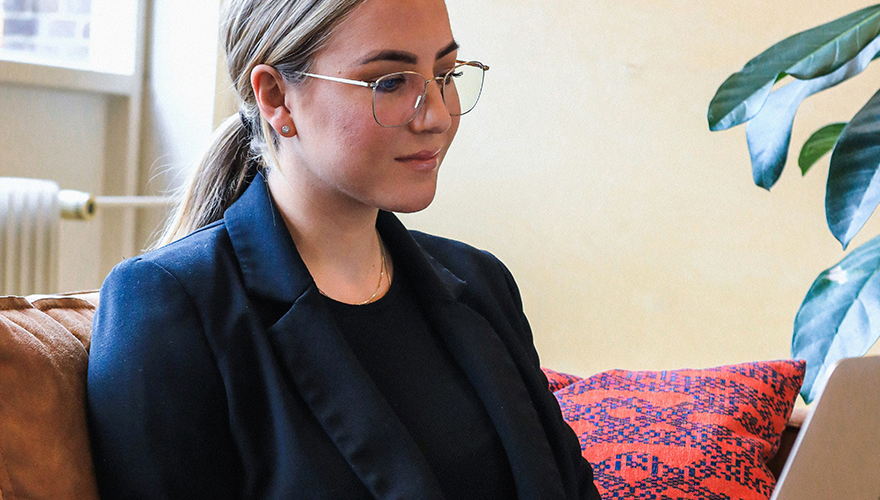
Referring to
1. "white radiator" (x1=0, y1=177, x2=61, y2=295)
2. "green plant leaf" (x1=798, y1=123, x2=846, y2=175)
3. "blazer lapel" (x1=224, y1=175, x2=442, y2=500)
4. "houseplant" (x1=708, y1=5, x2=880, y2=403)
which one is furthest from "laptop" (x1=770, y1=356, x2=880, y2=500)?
"white radiator" (x1=0, y1=177, x2=61, y2=295)

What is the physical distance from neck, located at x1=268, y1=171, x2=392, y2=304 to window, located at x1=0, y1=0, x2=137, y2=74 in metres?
1.45

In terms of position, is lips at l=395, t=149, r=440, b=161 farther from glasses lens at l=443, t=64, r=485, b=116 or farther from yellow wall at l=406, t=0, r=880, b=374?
yellow wall at l=406, t=0, r=880, b=374

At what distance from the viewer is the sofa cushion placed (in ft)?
2.49

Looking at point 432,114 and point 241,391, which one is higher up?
point 432,114

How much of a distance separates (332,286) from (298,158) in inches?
6.6

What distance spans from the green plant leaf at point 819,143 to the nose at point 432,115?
0.90 metres

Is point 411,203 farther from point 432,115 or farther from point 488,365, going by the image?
point 488,365

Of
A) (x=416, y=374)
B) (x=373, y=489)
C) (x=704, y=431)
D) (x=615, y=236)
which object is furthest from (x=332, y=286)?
(x=615, y=236)

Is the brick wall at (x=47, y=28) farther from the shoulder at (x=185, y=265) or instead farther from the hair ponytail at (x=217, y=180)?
the shoulder at (x=185, y=265)

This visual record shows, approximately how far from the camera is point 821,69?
1281mm

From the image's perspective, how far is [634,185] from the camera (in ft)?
7.42

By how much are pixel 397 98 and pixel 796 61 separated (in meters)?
0.74

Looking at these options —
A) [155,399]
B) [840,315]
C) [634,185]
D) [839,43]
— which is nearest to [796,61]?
[839,43]

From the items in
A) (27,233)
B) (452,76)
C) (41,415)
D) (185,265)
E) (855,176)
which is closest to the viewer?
(41,415)
